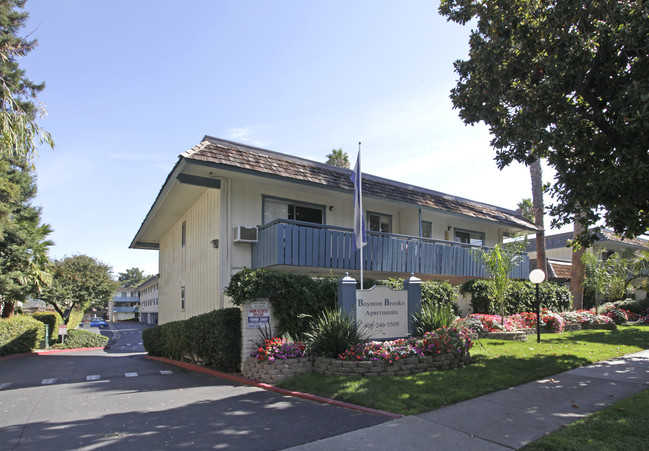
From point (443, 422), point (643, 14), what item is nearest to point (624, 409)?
point (443, 422)

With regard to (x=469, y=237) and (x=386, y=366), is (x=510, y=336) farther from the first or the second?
(x=469, y=237)

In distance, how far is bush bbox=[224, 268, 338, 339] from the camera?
10.1 metres

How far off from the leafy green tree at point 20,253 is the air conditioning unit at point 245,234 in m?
14.9

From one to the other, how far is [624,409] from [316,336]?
557cm

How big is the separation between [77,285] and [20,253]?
13.2m

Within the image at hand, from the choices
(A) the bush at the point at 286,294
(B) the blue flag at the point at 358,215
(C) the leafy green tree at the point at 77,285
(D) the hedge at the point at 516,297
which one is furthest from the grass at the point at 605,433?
(C) the leafy green tree at the point at 77,285

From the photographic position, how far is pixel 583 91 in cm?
863

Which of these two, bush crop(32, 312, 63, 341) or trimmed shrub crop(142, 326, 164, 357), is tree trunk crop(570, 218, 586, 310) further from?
bush crop(32, 312, 63, 341)

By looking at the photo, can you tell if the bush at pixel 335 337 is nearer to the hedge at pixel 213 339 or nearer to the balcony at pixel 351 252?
the hedge at pixel 213 339

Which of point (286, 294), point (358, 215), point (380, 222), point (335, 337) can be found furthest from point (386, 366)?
point (380, 222)

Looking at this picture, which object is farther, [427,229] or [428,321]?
[427,229]

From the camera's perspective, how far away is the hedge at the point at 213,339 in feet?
35.0

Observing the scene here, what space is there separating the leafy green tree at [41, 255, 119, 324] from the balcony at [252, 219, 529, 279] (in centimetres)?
2947

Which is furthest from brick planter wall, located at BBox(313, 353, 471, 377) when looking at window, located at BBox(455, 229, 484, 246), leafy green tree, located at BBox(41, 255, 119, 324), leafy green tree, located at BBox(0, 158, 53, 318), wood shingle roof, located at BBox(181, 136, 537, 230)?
leafy green tree, located at BBox(41, 255, 119, 324)
